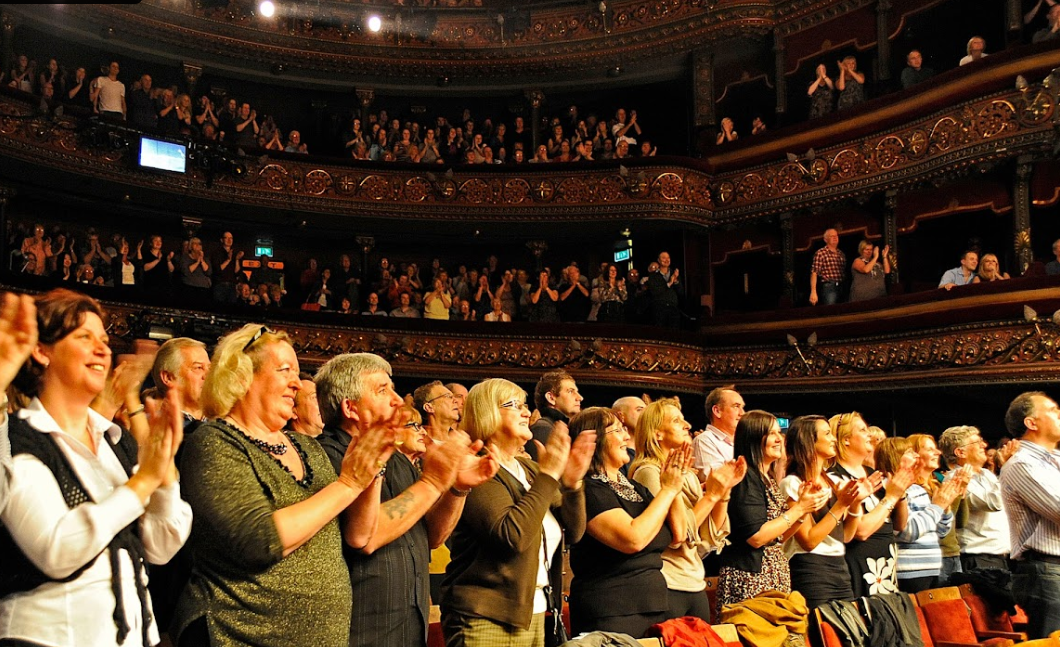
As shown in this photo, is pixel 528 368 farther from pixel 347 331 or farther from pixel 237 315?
pixel 237 315

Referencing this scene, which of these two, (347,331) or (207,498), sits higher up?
(347,331)

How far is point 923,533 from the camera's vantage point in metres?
5.49

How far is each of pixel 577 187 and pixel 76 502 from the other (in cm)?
1336

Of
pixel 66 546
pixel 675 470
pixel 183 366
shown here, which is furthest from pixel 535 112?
pixel 66 546

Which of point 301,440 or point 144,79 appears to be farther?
point 144,79

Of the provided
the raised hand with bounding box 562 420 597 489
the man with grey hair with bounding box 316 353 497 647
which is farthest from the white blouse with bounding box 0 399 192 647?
the raised hand with bounding box 562 420 597 489

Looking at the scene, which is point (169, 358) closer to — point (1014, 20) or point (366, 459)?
point (366, 459)

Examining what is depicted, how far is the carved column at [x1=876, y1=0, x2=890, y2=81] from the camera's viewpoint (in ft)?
46.0

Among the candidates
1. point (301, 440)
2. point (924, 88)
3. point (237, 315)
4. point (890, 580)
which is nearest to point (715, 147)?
point (924, 88)

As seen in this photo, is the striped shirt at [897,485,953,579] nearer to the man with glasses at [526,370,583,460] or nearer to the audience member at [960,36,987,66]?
the man with glasses at [526,370,583,460]

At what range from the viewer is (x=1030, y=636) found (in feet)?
16.1

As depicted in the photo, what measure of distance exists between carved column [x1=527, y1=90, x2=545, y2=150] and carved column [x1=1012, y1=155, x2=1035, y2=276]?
7496 mm

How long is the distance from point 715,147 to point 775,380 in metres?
3.80

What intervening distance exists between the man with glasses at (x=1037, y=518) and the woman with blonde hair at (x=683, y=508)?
1.47m
